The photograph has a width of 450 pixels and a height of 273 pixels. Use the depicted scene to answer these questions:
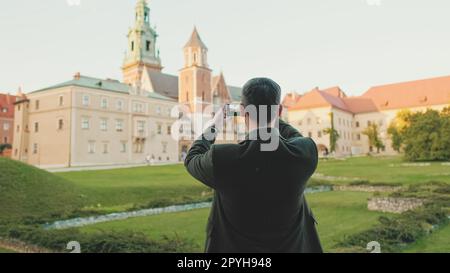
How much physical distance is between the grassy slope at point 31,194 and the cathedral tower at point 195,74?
34.0 meters

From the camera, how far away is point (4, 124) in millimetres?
42719

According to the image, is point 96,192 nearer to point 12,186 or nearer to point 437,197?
point 12,186

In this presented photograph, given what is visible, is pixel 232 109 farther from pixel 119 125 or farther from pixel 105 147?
pixel 119 125

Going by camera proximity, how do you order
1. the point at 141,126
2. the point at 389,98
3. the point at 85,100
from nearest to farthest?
the point at 85,100 → the point at 141,126 → the point at 389,98

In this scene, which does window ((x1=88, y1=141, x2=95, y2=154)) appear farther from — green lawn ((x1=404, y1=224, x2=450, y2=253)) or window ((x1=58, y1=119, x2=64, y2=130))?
green lawn ((x1=404, y1=224, x2=450, y2=253))

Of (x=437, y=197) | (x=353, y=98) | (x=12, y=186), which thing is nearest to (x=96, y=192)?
(x=12, y=186)

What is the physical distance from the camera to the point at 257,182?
1649 mm

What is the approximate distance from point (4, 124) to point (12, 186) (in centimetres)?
3644

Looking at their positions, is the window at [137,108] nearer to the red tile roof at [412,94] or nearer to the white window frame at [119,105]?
the white window frame at [119,105]

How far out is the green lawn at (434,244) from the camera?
6.69 meters

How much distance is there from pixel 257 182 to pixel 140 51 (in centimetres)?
6243

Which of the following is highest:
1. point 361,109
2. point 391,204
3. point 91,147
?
point 361,109

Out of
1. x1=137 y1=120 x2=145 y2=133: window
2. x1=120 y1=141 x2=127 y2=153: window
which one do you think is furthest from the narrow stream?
x1=137 y1=120 x2=145 y2=133: window

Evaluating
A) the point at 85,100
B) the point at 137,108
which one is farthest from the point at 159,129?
the point at 85,100
